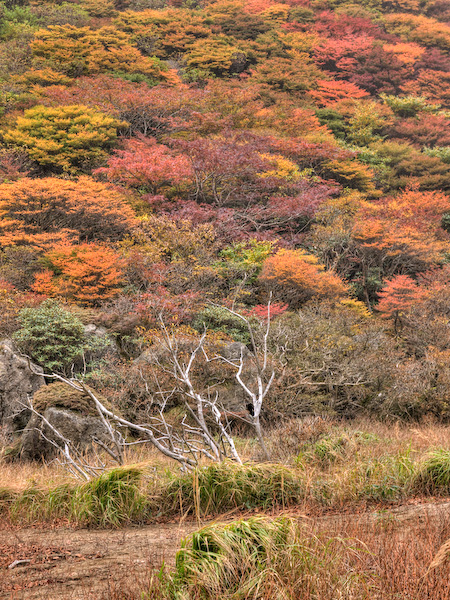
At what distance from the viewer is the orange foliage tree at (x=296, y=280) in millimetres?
13258

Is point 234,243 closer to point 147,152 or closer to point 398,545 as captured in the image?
point 147,152

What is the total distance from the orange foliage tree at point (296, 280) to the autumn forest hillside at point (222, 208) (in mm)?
65

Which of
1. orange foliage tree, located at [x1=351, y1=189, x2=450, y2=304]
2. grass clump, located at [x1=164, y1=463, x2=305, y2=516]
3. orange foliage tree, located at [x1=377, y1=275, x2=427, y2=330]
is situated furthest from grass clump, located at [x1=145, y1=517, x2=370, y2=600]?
orange foliage tree, located at [x1=351, y1=189, x2=450, y2=304]

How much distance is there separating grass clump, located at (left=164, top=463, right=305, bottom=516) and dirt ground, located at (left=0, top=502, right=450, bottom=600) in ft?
0.85

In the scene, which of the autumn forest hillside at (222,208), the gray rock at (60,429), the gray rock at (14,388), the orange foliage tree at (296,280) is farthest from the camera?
the orange foliage tree at (296,280)

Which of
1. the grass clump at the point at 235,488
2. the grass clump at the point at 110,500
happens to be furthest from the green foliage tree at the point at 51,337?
the grass clump at the point at 235,488

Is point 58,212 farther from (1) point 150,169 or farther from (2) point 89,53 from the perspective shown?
(2) point 89,53

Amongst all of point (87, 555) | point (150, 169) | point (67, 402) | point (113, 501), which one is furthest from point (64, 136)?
point (87, 555)

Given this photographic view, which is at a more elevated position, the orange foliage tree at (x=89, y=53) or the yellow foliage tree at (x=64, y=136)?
the orange foliage tree at (x=89, y=53)

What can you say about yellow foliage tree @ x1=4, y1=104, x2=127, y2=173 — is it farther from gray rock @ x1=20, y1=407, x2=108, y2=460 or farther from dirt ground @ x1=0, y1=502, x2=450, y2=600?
dirt ground @ x1=0, y1=502, x2=450, y2=600

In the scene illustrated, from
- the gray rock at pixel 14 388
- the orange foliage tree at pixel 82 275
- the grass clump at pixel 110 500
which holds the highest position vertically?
the grass clump at pixel 110 500

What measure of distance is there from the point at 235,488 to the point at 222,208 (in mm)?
12649

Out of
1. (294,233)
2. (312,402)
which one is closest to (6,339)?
(312,402)

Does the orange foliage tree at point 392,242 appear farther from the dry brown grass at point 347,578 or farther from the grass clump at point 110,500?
the dry brown grass at point 347,578
